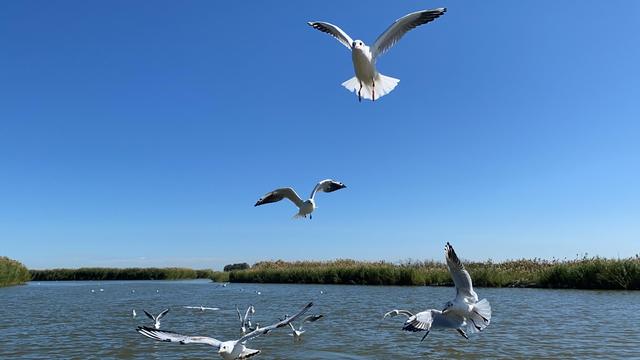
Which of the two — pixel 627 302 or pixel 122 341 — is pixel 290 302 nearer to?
pixel 122 341

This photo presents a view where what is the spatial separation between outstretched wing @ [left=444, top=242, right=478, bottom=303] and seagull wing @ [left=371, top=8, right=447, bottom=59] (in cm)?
348

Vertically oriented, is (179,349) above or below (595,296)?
below

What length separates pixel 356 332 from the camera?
581 inches

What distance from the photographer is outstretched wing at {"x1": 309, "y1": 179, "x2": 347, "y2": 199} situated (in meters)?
11.3

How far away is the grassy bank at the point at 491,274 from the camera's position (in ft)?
85.1

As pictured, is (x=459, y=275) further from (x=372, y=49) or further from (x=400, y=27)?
(x=400, y=27)

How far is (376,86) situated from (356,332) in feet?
24.0

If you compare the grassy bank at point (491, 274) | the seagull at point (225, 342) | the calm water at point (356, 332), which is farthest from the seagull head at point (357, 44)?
the grassy bank at point (491, 274)

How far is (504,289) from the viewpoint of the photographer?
92.8ft

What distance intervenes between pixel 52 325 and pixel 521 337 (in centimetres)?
1307

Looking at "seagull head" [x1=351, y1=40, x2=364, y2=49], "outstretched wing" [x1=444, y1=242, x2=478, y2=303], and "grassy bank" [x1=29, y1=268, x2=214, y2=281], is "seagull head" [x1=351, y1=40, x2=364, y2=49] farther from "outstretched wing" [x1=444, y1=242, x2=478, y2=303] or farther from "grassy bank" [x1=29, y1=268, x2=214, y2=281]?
"grassy bank" [x1=29, y1=268, x2=214, y2=281]

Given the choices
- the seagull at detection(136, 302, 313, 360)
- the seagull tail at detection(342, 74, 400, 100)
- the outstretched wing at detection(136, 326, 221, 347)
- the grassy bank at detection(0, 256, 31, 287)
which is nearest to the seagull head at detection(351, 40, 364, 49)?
the seagull tail at detection(342, 74, 400, 100)

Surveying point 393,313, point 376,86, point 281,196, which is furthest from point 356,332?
point 376,86

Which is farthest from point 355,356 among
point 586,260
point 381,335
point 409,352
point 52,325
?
point 586,260
